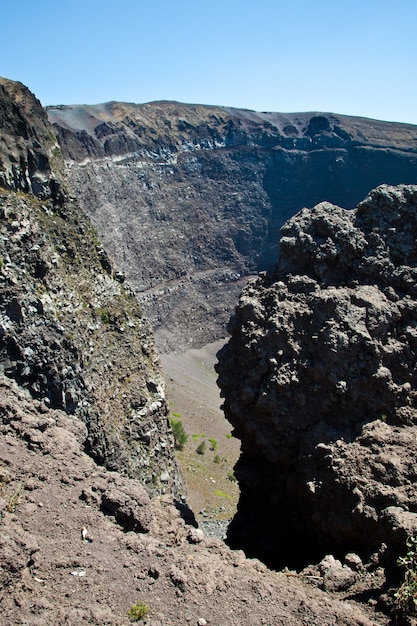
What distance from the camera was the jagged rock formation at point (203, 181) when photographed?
76500mm

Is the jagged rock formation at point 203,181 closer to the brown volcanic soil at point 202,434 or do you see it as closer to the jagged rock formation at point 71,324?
the brown volcanic soil at point 202,434

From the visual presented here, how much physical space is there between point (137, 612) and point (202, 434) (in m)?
35.3

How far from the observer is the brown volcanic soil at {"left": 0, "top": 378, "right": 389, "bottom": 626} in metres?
10.7

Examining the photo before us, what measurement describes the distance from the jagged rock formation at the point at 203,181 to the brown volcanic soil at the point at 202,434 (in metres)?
6.48

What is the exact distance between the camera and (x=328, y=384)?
17.0m

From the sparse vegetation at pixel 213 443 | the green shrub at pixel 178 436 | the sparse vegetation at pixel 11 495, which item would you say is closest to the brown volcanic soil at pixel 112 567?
the sparse vegetation at pixel 11 495

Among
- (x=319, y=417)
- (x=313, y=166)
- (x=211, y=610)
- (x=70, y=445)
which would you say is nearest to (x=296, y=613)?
(x=211, y=610)

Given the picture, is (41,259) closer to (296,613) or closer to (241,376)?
(241,376)

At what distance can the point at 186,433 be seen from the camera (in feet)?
147

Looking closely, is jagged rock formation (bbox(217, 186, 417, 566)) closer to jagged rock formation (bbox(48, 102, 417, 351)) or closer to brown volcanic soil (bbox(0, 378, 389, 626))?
brown volcanic soil (bbox(0, 378, 389, 626))

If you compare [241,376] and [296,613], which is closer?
[296,613]

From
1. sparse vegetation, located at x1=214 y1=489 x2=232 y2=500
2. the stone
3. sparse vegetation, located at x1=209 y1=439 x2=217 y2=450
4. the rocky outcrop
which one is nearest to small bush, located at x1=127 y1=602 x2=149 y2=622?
the stone

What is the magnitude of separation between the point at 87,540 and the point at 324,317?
9447 mm

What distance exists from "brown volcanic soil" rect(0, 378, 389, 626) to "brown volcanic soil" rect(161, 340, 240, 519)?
1581 cm
